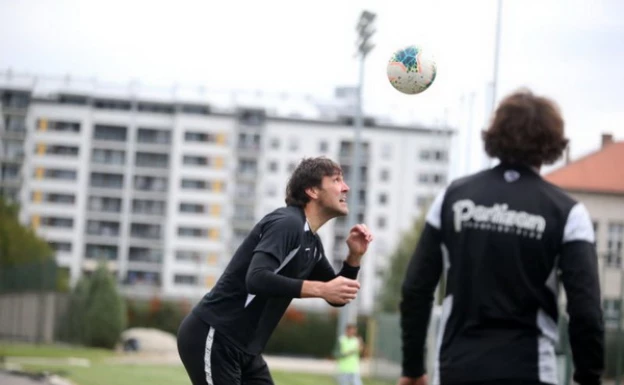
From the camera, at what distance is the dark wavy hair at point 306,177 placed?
5922mm

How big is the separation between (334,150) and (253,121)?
32.9ft

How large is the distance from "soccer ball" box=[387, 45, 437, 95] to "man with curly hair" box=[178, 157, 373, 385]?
133cm

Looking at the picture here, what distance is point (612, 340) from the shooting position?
60.1 ft

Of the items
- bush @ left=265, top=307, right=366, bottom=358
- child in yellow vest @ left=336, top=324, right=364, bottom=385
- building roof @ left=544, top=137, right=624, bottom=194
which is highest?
building roof @ left=544, top=137, right=624, bottom=194

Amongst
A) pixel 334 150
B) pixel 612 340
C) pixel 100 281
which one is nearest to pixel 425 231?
pixel 612 340

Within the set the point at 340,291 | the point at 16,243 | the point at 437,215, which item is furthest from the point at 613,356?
the point at 16,243

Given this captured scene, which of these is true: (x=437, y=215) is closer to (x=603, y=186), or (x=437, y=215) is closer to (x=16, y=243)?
(x=603, y=186)

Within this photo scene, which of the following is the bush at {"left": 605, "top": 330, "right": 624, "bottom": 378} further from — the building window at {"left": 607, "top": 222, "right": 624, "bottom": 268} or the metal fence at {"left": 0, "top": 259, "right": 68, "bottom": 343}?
the metal fence at {"left": 0, "top": 259, "right": 68, "bottom": 343}

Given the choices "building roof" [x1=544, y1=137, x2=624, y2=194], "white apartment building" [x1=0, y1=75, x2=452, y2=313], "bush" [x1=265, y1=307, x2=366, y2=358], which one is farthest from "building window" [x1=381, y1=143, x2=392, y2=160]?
"building roof" [x1=544, y1=137, x2=624, y2=194]

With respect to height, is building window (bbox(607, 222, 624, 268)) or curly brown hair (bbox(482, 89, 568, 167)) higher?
curly brown hair (bbox(482, 89, 568, 167))

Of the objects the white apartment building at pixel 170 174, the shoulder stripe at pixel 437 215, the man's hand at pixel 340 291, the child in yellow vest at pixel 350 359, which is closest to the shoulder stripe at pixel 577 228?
the shoulder stripe at pixel 437 215

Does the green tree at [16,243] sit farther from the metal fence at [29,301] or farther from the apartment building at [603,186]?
the apartment building at [603,186]

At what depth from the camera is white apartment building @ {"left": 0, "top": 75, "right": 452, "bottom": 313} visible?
13512 cm

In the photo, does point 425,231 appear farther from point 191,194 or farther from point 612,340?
point 191,194
